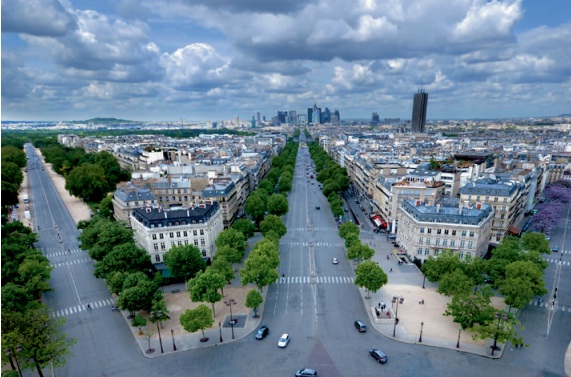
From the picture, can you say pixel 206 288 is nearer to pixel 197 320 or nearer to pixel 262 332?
pixel 197 320

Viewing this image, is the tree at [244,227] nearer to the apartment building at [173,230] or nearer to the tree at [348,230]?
the apartment building at [173,230]

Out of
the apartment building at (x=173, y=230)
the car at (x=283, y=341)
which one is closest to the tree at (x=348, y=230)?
the apartment building at (x=173, y=230)

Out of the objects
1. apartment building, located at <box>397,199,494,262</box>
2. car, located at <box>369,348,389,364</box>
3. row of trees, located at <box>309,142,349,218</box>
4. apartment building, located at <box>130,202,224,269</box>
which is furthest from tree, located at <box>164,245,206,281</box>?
row of trees, located at <box>309,142,349,218</box>

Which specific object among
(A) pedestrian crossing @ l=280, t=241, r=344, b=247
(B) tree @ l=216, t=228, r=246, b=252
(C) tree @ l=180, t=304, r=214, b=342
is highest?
(B) tree @ l=216, t=228, r=246, b=252

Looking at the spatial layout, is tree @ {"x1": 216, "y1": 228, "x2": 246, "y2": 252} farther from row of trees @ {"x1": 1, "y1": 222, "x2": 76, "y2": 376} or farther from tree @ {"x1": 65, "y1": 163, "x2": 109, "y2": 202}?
tree @ {"x1": 65, "y1": 163, "x2": 109, "y2": 202}

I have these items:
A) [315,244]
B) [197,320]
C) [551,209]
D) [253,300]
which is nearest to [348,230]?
[315,244]

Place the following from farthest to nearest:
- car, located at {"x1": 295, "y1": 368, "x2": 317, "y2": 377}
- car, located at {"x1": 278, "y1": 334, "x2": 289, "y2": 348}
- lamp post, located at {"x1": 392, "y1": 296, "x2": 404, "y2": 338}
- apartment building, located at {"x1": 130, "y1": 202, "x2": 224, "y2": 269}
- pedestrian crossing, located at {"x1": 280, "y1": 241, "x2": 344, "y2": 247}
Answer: pedestrian crossing, located at {"x1": 280, "y1": 241, "x2": 344, "y2": 247}
apartment building, located at {"x1": 130, "y1": 202, "x2": 224, "y2": 269}
lamp post, located at {"x1": 392, "y1": 296, "x2": 404, "y2": 338}
car, located at {"x1": 278, "y1": 334, "x2": 289, "y2": 348}
car, located at {"x1": 295, "y1": 368, "x2": 317, "y2": 377}

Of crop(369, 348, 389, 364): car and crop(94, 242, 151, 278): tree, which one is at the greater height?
crop(94, 242, 151, 278): tree
